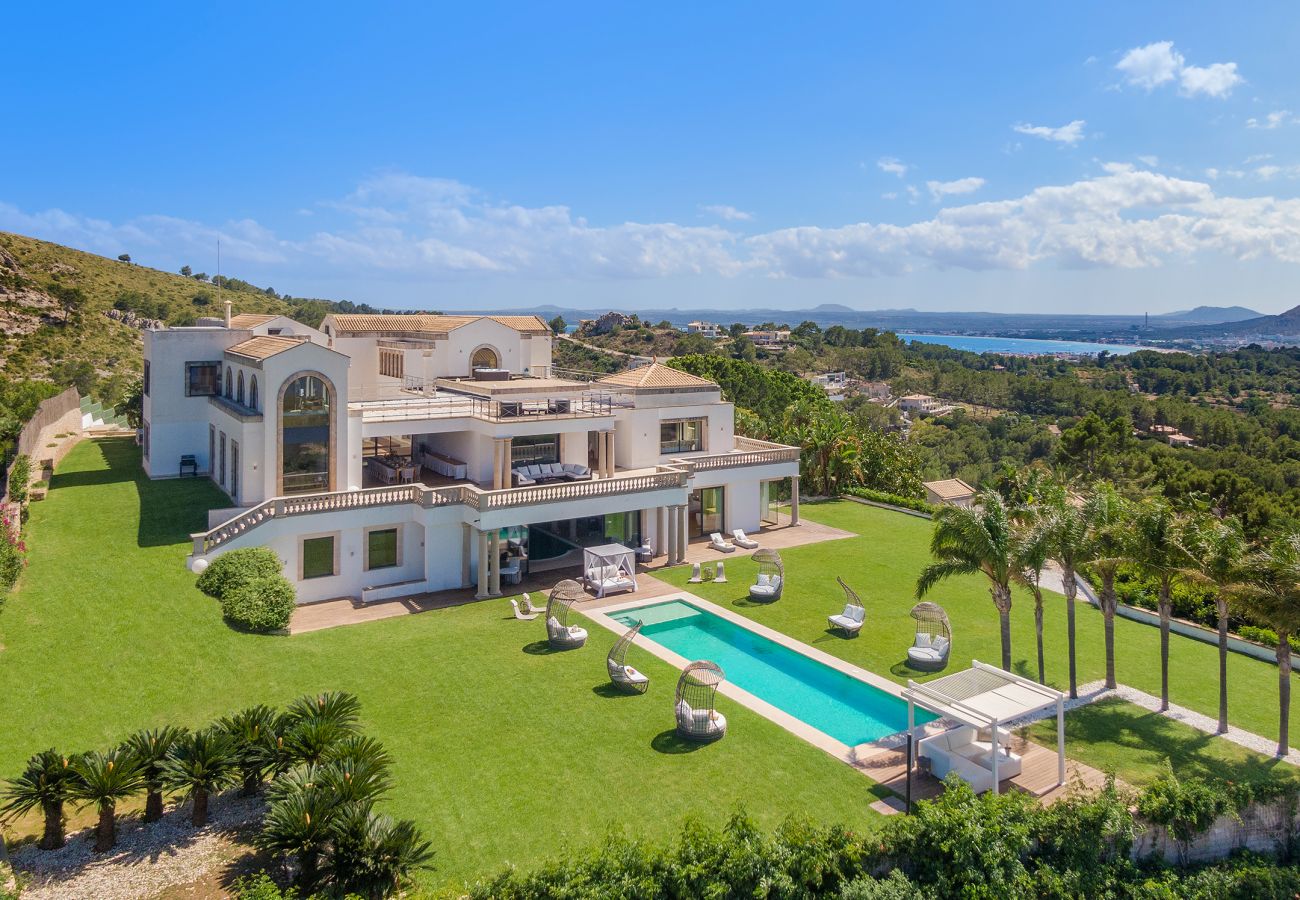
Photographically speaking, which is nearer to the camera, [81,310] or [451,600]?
[451,600]

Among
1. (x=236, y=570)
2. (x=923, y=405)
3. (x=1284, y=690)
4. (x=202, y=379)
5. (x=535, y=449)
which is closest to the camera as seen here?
(x=1284, y=690)

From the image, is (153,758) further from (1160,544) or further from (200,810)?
(1160,544)

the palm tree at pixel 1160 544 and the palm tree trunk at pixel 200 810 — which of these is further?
the palm tree at pixel 1160 544

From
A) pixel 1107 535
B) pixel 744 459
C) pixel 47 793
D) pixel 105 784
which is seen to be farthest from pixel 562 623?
pixel 744 459

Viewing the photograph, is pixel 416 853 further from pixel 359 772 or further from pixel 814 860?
pixel 814 860

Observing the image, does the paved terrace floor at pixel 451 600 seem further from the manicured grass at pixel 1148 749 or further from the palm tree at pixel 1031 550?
the manicured grass at pixel 1148 749

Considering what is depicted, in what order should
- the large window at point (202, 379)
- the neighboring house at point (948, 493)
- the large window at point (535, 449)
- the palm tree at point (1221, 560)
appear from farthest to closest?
the neighboring house at point (948, 493), the large window at point (202, 379), the large window at point (535, 449), the palm tree at point (1221, 560)

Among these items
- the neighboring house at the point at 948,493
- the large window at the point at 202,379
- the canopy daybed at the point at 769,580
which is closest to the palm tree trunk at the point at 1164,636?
the canopy daybed at the point at 769,580

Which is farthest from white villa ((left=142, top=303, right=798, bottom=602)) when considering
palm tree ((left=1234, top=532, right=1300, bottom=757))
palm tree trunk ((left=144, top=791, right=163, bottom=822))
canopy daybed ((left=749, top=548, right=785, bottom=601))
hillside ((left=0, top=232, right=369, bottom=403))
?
hillside ((left=0, top=232, right=369, bottom=403))
